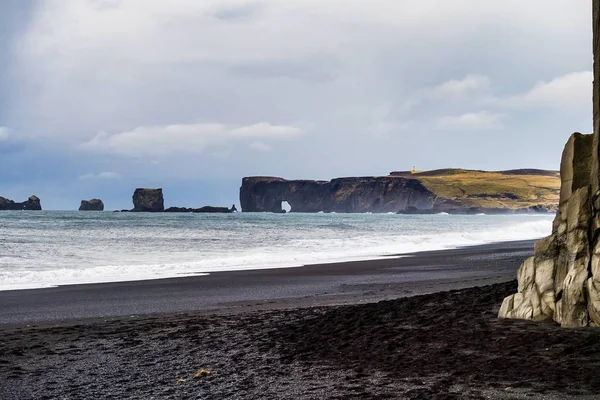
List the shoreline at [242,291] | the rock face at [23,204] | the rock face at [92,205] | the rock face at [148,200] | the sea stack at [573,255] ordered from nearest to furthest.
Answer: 1. the sea stack at [573,255]
2. the shoreline at [242,291]
3. the rock face at [23,204]
4. the rock face at [148,200]
5. the rock face at [92,205]

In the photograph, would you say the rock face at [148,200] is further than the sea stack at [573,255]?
Yes

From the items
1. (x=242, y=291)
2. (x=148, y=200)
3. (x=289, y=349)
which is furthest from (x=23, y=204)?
(x=289, y=349)

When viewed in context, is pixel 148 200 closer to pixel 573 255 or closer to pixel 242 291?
pixel 242 291

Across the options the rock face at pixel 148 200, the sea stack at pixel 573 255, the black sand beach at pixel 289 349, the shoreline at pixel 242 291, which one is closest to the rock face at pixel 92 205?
the rock face at pixel 148 200

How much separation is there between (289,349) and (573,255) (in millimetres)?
4446

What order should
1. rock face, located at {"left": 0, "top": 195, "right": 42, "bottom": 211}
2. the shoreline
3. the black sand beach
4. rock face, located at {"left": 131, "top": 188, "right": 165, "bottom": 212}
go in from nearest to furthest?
the black sand beach
the shoreline
rock face, located at {"left": 0, "top": 195, "right": 42, "bottom": 211}
rock face, located at {"left": 131, "top": 188, "right": 165, "bottom": 212}

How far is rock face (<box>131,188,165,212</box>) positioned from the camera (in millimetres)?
186875

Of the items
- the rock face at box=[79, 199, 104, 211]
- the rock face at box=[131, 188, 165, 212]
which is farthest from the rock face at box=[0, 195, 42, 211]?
the rock face at box=[131, 188, 165, 212]

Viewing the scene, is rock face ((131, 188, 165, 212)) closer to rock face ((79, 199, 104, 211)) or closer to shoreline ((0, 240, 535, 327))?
rock face ((79, 199, 104, 211))

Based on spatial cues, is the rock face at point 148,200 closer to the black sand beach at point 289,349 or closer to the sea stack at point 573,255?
the black sand beach at point 289,349

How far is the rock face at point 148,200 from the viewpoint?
18688 centimetres

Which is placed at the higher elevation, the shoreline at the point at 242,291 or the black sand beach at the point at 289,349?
the black sand beach at the point at 289,349

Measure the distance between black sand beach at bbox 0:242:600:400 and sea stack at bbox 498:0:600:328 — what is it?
18.6 inches

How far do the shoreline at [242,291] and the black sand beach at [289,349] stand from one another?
0.40 ft
